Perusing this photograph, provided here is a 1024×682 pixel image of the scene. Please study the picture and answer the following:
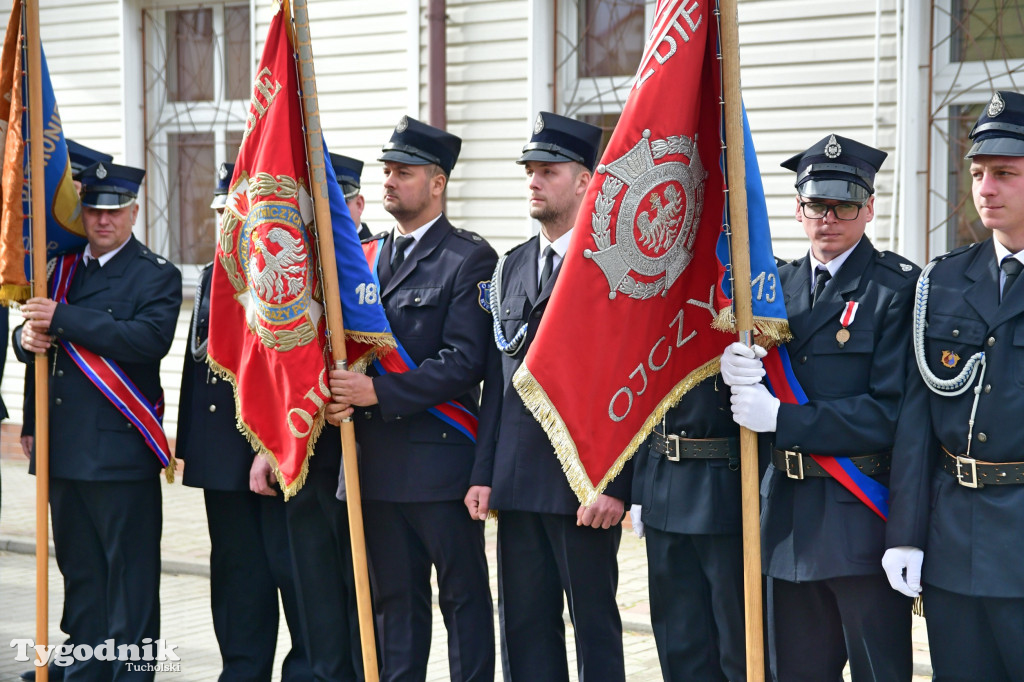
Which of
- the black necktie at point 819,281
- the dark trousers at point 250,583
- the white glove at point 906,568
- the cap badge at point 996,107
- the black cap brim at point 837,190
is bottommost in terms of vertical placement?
the dark trousers at point 250,583

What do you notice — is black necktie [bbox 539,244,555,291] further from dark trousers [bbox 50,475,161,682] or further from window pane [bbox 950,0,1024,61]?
window pane [bbox 950,0,1024,61]

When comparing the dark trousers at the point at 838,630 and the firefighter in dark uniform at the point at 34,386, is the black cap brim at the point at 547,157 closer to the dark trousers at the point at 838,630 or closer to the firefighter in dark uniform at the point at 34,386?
the dark trousers at the point at 838,630

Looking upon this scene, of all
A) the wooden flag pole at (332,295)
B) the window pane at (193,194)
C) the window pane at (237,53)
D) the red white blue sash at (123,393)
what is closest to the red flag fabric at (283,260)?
the wooden flag pole at (332,295)

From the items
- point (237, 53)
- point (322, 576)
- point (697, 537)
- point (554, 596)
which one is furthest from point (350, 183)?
point (237, 53)

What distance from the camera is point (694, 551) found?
3.82 m

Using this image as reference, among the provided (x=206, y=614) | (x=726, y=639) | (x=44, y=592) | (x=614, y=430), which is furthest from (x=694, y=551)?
(x=206, y=614)

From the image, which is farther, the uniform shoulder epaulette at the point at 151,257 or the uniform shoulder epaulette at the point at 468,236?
the uniform shoulder epaulette at the point at 151,257

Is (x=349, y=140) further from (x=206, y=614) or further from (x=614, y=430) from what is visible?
(x=614, y=430)

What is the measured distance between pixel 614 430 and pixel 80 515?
101 inches

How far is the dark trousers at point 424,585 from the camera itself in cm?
426

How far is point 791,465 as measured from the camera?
3559 mm

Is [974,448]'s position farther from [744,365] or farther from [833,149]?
[833,149]

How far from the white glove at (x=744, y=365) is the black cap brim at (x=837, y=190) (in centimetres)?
50

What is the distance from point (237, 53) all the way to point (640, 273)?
6.96m
